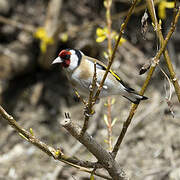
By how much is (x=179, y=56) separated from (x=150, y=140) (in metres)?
1.17

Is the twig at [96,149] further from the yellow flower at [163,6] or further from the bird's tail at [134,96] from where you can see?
the yellow flower at [163,6]

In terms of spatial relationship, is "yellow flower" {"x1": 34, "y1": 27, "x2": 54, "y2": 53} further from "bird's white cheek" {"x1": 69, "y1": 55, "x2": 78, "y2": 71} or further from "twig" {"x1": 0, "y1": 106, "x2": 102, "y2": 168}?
"twig" {"x1": 0, "y1": 106, "x2": 102, "y2": 168}

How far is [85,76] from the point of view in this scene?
1379 millimetres

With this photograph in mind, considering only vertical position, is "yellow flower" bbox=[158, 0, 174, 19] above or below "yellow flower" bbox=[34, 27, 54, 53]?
above

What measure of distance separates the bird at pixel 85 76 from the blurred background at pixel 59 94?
4.75ft

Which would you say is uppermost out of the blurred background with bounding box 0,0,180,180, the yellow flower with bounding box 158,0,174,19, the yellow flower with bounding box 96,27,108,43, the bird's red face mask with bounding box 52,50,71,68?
the yellow flower with bounding box 158,0,174,19

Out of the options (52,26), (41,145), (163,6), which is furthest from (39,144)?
(52,26)

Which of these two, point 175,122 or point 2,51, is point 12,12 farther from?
point 175,122

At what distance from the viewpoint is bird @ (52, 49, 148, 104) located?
1375 mm

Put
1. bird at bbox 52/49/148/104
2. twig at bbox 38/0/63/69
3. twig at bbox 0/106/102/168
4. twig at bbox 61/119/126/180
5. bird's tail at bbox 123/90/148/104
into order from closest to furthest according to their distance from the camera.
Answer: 1. twig at bbox 0/106/102/168
2. twig at bbox 61/119/126/180
3. bird's tail at bbox 123/90/148/104
4. bird at bbox 52/49/148/104
5. twig at bbox 38/0/63/69

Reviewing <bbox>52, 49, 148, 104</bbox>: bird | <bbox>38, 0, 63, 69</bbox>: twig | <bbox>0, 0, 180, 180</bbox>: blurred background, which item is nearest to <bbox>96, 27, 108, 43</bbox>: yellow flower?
<bbox>52, 49, 148, 104</bbox>: bird

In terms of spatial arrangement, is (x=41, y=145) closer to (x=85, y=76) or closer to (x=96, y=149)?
(x=96, y=149)

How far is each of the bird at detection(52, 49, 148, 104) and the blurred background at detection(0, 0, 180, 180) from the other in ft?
4.75

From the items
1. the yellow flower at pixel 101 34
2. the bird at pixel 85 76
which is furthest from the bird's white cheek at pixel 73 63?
the yellow flower at pixel 101 34
